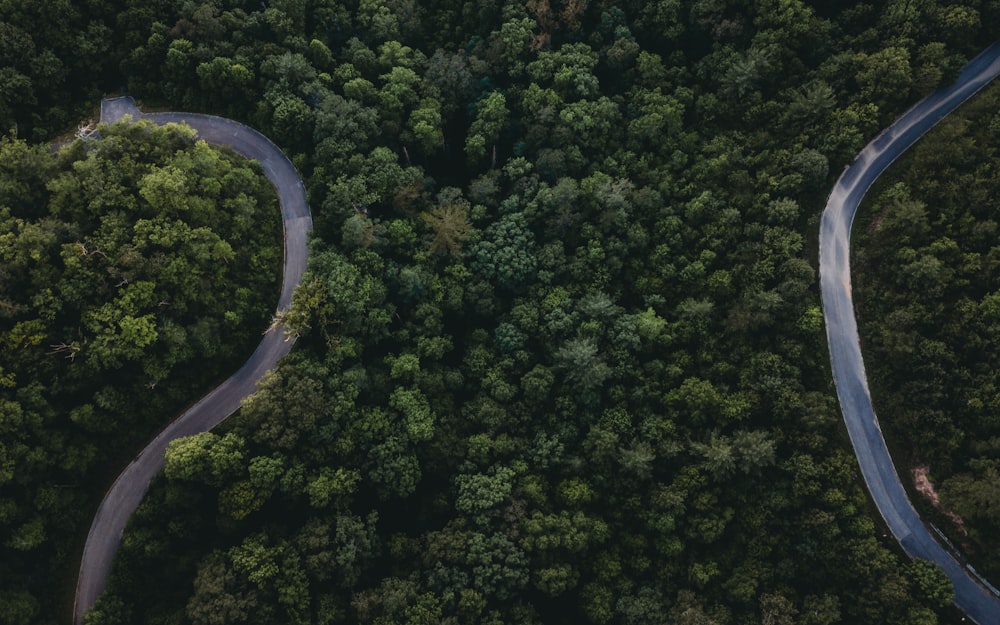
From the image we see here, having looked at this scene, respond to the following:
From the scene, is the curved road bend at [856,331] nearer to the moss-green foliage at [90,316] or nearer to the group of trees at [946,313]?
the group of trees at [946,313]

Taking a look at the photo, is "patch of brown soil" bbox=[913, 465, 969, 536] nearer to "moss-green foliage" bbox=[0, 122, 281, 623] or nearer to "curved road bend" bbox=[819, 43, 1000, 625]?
"curved road bend" bbox=[819, 43, 1000, 625]

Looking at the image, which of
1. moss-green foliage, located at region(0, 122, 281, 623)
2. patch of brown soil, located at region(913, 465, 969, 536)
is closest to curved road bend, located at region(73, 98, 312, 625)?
moss-green foliage, located at region(0, 122, 281, 623)

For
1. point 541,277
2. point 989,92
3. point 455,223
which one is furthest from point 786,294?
point 455,223

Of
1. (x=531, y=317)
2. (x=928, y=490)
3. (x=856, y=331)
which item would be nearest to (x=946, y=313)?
(x=856, y=331)

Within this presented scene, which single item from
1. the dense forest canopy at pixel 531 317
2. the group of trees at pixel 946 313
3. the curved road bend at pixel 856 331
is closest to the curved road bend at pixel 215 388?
the dense forest canopy at pixel 531 317

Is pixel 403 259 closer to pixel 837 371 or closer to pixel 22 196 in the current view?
pixel 22 196
